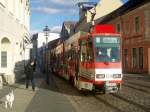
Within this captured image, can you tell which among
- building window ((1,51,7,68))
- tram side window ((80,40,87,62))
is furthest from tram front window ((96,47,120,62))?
building window ((1,51,7,68))

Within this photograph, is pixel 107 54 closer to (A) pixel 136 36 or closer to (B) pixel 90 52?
(B) pixel 90 52

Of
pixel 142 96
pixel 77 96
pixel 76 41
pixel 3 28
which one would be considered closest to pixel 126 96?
pixel 142 96

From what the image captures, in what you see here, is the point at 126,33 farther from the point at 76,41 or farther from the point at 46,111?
the point at 46,111

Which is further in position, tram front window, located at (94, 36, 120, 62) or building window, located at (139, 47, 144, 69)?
building window, located at (139, 47, 144, 69)

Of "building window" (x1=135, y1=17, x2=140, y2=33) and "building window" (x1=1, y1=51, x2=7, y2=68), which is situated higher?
"building window" (x1=135, y1=17, x2=140, y2=33)

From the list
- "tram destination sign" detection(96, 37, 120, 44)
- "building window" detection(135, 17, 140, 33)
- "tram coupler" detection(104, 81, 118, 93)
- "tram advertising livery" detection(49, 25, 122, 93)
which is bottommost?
"tram coupler" detection(104, 81, 118, 93)

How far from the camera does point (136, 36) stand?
52719mm

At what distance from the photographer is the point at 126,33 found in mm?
56938

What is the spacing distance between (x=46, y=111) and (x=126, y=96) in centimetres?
802

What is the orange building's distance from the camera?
49.0 metres

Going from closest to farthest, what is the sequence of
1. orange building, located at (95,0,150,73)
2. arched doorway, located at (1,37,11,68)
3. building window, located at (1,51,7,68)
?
arched doorway, located at (1,37,11,68) < building window, located at (1,51,7,68) < orange building, located at (95,0,150,73)

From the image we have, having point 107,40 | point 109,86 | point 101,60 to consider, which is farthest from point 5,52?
point 109,86

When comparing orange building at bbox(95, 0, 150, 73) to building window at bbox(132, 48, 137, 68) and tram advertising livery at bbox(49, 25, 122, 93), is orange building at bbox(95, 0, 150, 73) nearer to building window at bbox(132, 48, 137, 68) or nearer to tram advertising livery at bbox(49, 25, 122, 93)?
building window at bbox(132, 48, 137, 68)

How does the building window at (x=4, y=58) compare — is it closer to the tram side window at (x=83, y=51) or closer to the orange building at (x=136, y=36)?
the tram side window at (x=83, y=51)
